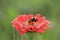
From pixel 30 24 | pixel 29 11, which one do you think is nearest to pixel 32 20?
pixel 30 24

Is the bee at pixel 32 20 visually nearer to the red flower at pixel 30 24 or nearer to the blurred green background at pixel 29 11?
the red flower at pixel 30 24

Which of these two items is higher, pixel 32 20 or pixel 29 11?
pixel 29 11

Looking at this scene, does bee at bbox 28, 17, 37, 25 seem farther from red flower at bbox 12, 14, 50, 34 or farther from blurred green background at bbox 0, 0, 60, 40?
blurred green background at bbox 0, 0, 60, 40

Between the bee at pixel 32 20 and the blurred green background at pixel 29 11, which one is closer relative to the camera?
the bee at pixel 32 20

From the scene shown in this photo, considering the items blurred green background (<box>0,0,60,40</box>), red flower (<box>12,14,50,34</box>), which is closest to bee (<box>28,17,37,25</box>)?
red flower (<box>12,14,50,34</box>)

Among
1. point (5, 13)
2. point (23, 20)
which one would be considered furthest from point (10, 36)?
point (23, 20)


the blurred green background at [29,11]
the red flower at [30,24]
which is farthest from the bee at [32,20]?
the blurred green background at [29,11]

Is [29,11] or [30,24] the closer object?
[30,24]

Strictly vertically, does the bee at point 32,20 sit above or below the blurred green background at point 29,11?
below

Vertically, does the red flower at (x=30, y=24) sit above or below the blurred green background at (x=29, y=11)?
below

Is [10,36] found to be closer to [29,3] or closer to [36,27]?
[29,3]

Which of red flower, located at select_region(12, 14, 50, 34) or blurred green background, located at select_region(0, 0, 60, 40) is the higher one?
blurred green background, located at select_region(0, 0, 60, 40)

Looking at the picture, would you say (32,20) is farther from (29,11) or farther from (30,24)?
(29,11)
